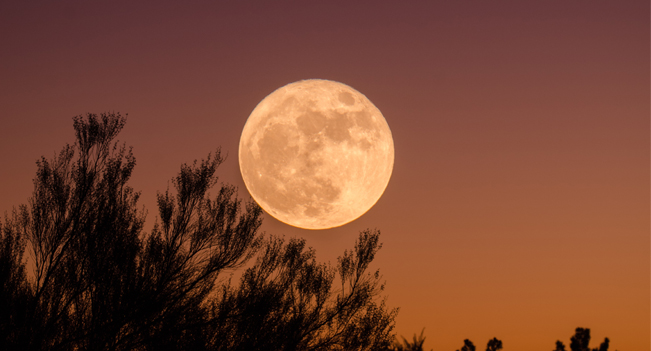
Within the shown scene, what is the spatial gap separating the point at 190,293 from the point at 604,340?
21.9 meters

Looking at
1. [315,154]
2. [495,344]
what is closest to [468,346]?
[495,344]

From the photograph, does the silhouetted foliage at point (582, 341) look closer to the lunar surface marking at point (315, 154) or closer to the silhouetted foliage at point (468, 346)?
the silhouetted foliage at point (468, 346)

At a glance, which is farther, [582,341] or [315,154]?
[582,341]

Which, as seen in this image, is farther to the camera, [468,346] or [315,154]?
[468,346]

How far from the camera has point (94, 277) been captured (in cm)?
1162

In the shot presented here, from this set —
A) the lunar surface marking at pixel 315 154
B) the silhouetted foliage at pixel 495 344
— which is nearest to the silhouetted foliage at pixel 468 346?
the silhouetted foliage at pixel 495 344

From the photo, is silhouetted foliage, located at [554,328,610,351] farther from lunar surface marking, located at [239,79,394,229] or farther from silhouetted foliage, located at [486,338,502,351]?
lunar surface marking, located at [239,79,394,229]

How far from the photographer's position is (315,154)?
12328 millimetres

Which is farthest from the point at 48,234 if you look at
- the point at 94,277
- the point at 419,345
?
the point at 419,345

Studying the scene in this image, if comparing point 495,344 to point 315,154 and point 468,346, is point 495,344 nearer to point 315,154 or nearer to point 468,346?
point 468,346

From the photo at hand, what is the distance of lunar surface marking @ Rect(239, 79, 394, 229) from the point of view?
1245cm

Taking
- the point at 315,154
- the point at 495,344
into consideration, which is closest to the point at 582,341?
the point at 495,344

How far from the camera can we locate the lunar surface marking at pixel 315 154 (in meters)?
12.4

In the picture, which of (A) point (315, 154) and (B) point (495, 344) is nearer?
(A) point (315, 154)
